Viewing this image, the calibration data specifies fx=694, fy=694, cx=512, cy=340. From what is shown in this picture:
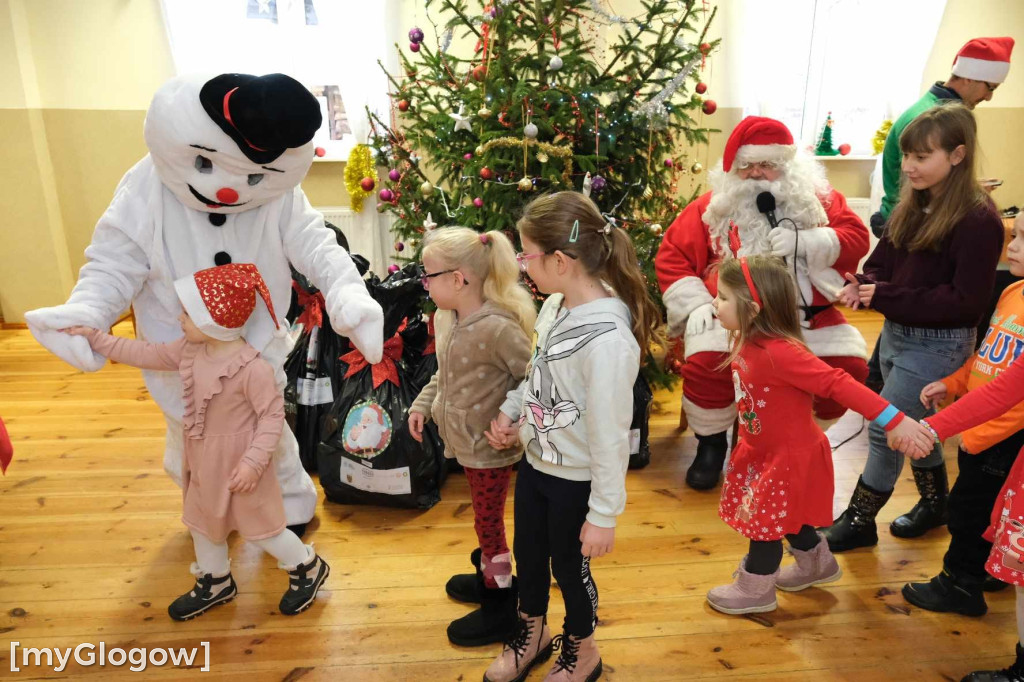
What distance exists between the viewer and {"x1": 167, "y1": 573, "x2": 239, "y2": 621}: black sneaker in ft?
6.61

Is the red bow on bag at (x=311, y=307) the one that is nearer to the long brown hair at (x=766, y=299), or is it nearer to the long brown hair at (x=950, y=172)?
the long brown hair at (x=766, y=299)

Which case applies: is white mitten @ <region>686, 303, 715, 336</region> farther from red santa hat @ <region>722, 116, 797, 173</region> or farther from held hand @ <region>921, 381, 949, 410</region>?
held hand @ <region>921, 381, 949, 410</region>

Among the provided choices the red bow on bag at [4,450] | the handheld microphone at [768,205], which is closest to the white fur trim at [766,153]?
the handheld microphone at [768,205]

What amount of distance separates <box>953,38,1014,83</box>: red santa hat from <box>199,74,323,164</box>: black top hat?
8.63ft

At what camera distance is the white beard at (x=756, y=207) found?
2.60 metres

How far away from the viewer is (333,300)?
6.45 ft

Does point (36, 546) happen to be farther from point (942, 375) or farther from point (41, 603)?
point (942, 375)

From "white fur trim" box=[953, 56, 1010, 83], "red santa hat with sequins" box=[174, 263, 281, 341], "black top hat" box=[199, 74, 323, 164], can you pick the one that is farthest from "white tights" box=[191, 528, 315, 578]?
"white fur trim" box=[953, 56, 1010, 83]

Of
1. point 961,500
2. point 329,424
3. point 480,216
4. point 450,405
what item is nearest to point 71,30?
point 480,216

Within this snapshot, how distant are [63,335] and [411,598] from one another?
120 cm

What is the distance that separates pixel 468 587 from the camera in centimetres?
208

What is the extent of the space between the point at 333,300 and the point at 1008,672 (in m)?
1.96

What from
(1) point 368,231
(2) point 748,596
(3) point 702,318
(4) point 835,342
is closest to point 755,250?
(3) point 702,318

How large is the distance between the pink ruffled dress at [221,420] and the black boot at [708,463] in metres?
1.65
